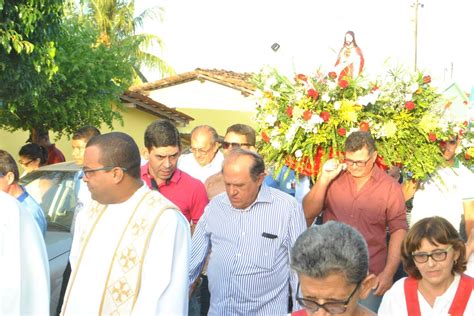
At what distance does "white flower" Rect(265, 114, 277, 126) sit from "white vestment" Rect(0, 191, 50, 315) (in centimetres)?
219

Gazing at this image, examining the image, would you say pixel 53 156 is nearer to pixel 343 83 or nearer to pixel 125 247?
pixel 343 83

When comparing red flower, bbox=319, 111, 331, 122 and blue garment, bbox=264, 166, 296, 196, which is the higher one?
red flower, bbox=319, 111, 331, 122

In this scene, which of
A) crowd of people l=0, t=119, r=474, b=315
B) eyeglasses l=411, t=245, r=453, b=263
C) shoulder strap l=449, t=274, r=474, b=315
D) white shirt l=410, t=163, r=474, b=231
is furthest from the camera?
white shirt l=410, t=163, r=474, b=231

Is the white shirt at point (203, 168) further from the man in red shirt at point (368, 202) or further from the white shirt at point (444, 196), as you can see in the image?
the white shirt at point (444, 196)

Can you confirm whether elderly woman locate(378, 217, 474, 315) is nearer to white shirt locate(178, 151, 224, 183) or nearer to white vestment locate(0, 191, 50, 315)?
white vestment locate(0, 191, 50, 315)

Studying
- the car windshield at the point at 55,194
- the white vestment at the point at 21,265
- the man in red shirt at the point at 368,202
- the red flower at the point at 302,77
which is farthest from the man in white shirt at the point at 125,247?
the car windshield at the point at 55,194

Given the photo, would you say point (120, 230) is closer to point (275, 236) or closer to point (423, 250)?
point (275, 236)

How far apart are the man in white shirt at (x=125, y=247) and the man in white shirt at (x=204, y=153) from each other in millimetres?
2482

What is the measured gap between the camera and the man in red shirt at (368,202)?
5238 millimetres

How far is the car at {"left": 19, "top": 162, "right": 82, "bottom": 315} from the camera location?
7.02 m

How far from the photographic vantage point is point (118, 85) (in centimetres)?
1544

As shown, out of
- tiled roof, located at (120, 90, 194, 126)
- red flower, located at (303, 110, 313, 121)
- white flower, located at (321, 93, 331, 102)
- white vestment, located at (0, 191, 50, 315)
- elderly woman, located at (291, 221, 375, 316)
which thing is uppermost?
tiled roof, located at (120, 90, 194, 126)

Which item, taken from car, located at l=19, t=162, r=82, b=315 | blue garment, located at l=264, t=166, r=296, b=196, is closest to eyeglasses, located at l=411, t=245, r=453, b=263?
blue garment, located at l=264, t=166, r=296, b=196

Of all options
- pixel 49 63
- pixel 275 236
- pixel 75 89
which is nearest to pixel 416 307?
pixel 275 236
